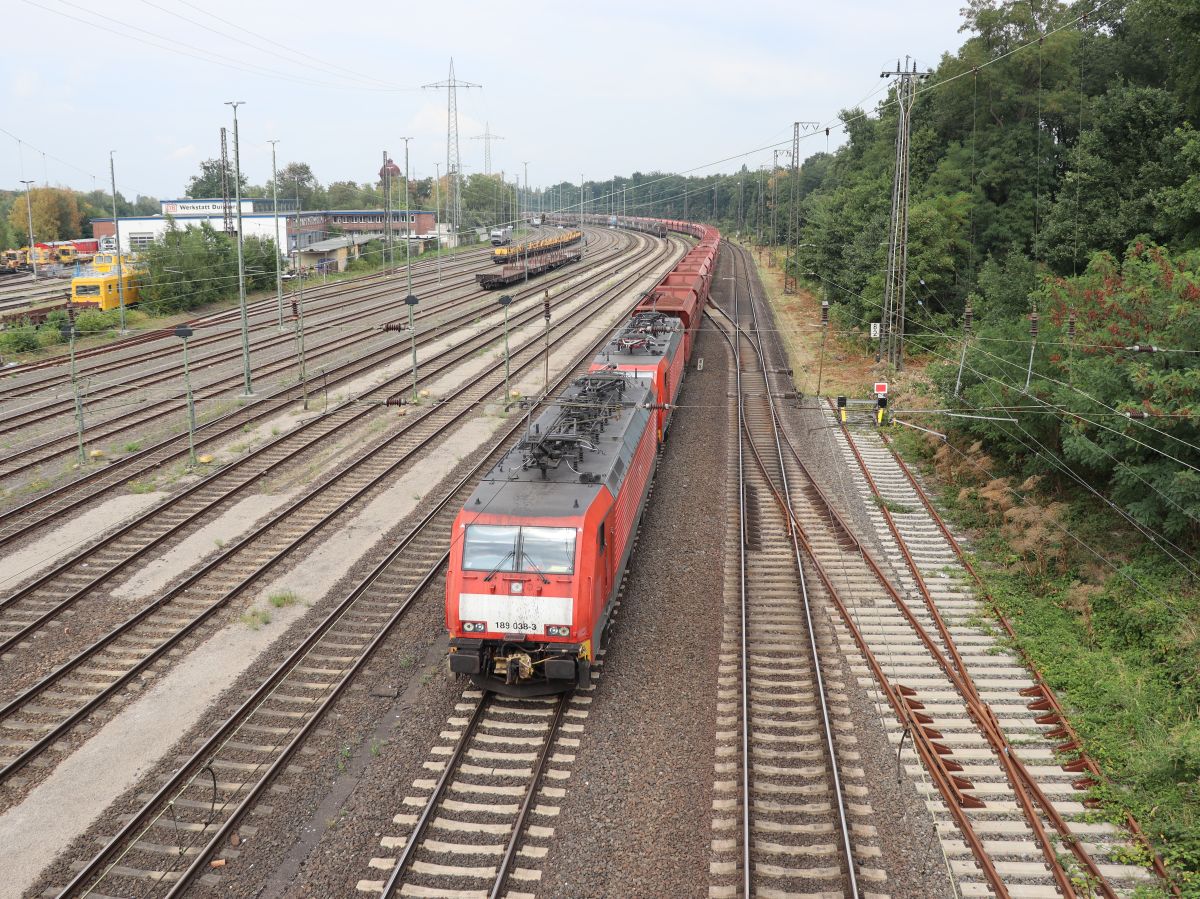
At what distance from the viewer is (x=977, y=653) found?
52.2 ft

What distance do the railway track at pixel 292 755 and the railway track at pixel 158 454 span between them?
34.7 ft

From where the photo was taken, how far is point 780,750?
13.0 m

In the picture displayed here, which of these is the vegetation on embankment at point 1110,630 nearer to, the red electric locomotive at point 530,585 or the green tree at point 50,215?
the red electric locomotive at point 530,585

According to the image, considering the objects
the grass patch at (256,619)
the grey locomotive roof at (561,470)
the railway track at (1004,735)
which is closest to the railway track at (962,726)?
the railway track at (1004,735)

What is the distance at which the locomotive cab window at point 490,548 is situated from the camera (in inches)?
537

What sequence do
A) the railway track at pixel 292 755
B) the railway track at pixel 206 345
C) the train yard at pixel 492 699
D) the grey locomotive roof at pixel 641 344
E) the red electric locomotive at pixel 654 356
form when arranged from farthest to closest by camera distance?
1. the railway track at pixel 206 345
2. the grey locomotive roof at pixel 641 344
3. the red electric locomotive at pixel 654 356
4. the train yard at pixel 492 699
5. the railway track at pixel 292 755

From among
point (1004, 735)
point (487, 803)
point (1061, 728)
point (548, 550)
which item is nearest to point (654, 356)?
point (548, 550)

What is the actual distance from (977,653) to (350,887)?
439 inches

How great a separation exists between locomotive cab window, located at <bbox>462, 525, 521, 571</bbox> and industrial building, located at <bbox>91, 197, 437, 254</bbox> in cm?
6343

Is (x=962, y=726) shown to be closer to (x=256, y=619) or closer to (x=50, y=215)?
(x=256, y=619)

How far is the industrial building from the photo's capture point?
77.5 m

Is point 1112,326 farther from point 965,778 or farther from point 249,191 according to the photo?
point 249,191

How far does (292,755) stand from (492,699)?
3059 millimetres

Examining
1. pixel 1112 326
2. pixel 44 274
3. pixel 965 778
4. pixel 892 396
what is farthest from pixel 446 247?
pixel 965 778
